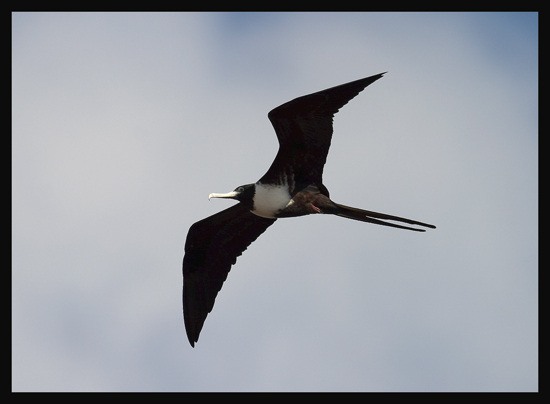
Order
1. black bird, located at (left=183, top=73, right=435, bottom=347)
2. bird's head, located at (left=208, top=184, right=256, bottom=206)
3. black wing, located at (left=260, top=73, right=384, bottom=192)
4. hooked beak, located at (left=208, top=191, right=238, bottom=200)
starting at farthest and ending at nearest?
1. bird's head, located at (left=208, top=184, right=256, bottom=206)
2. hooked beak, located at (left=208, top=191, right=238, bottom=200)
3. black bird, located at (left=183, top=73, right=435, bottom=347)
4. black wing, located at (left=260, top=73, right=384, bottom=192)

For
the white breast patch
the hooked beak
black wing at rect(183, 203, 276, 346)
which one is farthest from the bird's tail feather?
black wing at rect(183, 203, 276, 346)

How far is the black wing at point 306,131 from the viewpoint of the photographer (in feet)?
20.4

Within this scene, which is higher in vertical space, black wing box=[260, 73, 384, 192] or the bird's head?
black wing box=[260, 73, 384, 192]

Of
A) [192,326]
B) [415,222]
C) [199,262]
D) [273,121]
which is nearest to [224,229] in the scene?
[199,262]

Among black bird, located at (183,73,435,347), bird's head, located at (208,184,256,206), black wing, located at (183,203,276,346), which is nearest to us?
black bird, located at (183,73,435,347)

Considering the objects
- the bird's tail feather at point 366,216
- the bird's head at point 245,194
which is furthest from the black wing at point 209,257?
the bird's tail feather at point 366,216

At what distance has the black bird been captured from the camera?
633 cm

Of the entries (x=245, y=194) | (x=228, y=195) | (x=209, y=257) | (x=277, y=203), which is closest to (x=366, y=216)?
(x=277, y=203)

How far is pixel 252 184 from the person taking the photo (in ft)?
22.2

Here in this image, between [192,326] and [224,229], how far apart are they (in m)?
0.95

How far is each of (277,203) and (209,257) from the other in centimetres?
113

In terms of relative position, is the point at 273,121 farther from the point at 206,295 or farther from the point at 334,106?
the point at 206,295

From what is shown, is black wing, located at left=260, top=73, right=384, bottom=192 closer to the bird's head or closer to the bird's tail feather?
the bird's head

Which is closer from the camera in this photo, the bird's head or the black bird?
the black bird
